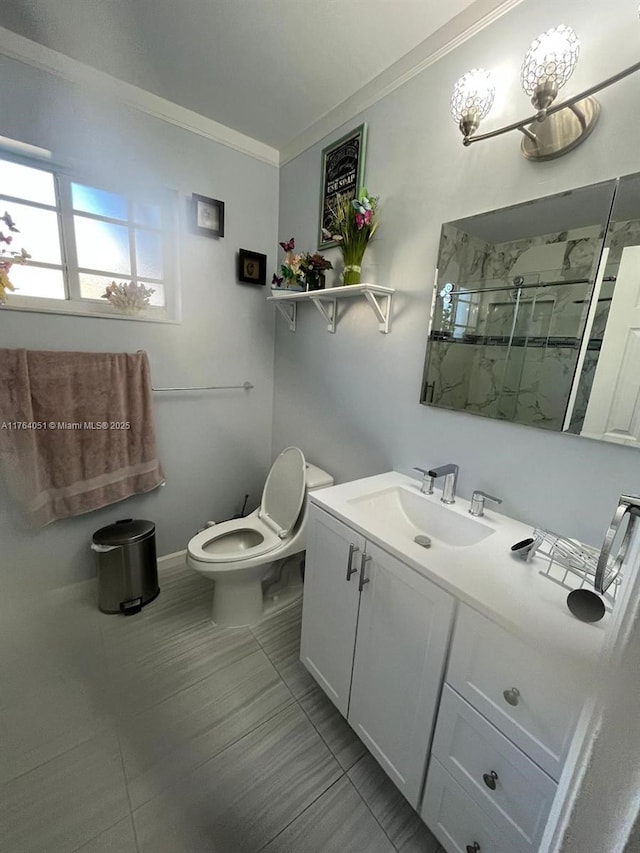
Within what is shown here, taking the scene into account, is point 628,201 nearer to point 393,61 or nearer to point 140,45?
point 393,61

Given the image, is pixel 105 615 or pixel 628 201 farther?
pixel 105 615

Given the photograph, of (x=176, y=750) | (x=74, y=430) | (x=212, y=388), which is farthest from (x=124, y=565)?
(x=212, y=388)

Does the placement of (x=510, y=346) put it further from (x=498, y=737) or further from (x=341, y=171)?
(x=341, y=171)

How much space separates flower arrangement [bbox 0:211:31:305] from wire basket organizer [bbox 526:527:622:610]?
7.10 ft

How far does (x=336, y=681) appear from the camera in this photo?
1.27 metres

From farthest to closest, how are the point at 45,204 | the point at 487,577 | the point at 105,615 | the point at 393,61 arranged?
the point at 105,615 < the point at 45,204 < the point at 393,61 < the point at 487,577

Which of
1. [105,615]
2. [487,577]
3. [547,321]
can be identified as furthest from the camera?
[105,615]

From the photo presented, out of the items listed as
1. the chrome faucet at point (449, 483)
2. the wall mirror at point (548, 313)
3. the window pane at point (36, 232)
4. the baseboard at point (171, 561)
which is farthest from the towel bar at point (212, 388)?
the chrome faucet at point (449, 483)

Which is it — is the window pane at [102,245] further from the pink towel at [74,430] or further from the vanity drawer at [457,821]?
the vanity drawer at [457,821]

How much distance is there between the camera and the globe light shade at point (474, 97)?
1.03 m

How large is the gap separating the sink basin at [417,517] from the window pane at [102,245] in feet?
5.40

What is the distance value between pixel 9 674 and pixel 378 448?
183cm

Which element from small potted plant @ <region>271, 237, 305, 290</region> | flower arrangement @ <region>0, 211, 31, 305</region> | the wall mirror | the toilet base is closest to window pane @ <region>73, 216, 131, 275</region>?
flower arrangement @ <region>0, 211, 31, 305</region>

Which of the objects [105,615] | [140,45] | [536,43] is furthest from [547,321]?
[105,615]
